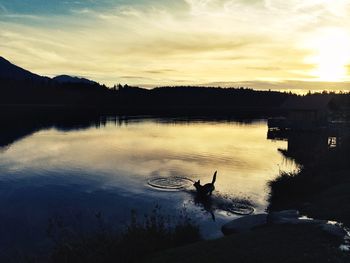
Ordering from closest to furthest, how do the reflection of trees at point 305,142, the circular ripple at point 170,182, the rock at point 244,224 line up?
the rock at point 244,224
the circular ripple at point 170,182
the reflection of trees at point 305,142

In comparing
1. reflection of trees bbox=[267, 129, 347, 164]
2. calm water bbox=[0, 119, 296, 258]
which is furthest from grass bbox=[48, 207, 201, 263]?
reflection of trees bbox=[267, 129, 347, 164]

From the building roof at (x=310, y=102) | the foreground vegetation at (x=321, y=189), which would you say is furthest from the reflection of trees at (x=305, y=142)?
the building roof at (x=310, y=102)

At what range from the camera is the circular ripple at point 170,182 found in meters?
28.8

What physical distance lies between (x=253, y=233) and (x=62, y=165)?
2849cm

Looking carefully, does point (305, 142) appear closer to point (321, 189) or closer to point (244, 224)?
point (321, 189)

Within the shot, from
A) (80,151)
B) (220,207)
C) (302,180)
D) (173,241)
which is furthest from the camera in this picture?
(80,151)

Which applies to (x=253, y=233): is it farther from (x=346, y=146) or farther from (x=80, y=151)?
(x=80, y=151)

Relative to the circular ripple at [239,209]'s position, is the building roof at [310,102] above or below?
above

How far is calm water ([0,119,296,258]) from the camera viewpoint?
21.4 metres

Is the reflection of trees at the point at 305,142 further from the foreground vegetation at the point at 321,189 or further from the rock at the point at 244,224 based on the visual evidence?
the rock at the point at 244,224

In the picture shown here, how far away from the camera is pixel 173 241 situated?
14.3m

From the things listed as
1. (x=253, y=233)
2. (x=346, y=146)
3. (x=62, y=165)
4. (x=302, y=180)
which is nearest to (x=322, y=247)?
(x=253, y=233)

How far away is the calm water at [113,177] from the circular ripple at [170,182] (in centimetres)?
92

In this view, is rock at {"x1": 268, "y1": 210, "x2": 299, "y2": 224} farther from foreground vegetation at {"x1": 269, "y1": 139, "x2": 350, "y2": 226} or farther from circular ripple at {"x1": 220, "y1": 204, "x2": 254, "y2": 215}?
circular ripple at {"x1": 220, "y1": 204, "x2": 254, "y2": 215}
